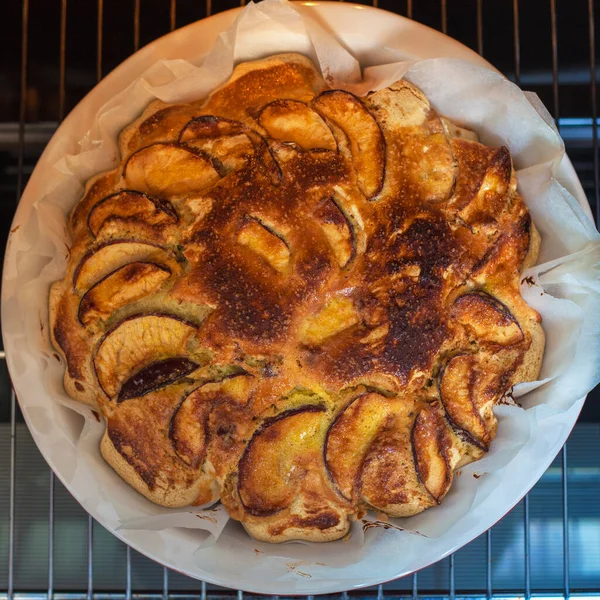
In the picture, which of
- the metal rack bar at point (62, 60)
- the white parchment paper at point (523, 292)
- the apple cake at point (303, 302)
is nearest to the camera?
the apple cake at point (303, 302)

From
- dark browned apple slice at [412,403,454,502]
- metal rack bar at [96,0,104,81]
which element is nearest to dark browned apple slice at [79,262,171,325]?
dark browned apple slice at [412,403,454,502]

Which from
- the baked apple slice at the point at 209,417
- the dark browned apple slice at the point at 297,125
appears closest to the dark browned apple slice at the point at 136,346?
the baked apple slice at the point at 209,417

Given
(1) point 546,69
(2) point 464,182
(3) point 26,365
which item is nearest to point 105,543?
(3) point 26,365

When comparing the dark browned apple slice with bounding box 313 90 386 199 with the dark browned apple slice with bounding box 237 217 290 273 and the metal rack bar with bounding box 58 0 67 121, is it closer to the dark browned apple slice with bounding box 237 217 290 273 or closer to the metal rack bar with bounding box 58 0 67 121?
the dark browned apple slice with bounding box 237 217 290 273

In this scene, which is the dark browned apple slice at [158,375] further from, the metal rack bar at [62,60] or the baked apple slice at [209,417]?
the metal rack bar at [62,60]

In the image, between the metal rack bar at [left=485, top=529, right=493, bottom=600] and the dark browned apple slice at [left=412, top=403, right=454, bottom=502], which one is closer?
the dark browned apple slice at [left=412, top=403, right=454, bottom=502]

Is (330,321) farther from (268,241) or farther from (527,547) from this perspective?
(527,547)
